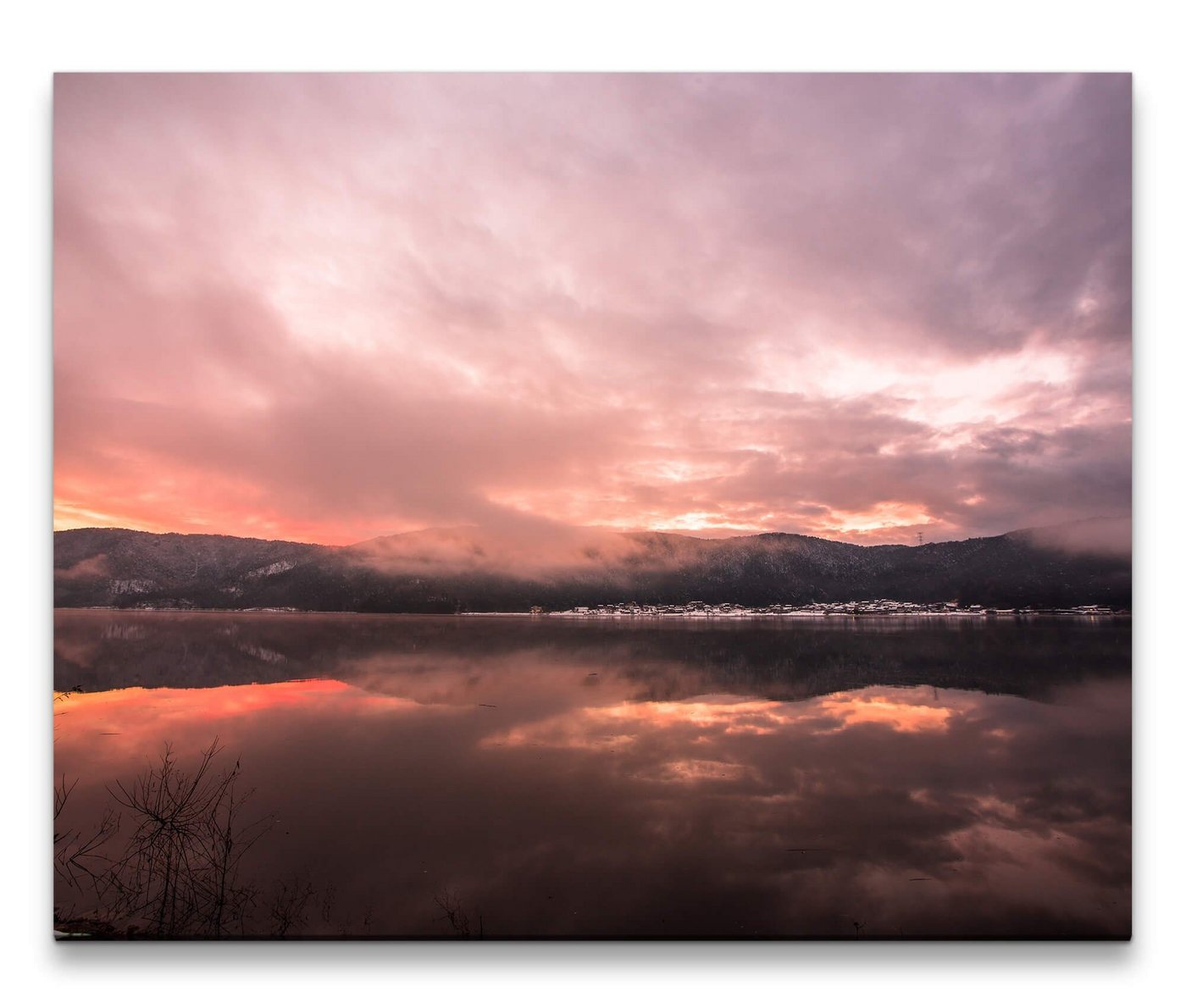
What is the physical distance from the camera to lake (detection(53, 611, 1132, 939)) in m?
3.09

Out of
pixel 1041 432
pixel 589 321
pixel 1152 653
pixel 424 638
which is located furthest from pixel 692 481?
pixel 424 638

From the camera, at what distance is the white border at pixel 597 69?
303 cm

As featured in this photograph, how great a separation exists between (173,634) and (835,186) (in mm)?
6455

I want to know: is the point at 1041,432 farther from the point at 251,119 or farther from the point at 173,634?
the point at 173,634

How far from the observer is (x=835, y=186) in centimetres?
402

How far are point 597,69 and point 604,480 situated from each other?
2.88 m

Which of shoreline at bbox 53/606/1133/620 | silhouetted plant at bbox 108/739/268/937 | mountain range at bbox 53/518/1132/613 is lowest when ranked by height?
silhouetted plant at bbox 108/739/268/937

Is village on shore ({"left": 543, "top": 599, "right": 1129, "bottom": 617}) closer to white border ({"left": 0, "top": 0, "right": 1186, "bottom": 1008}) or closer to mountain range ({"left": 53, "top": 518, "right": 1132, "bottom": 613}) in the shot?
mountain range ({"left": 53, "top": 518, "right": 1132, "bottom": 613})

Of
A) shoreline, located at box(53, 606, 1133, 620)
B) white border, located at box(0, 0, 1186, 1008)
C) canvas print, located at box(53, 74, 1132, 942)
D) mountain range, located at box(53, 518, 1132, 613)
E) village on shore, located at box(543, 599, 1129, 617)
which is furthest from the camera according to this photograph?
village on shore, located at box(543, 599, 1129, 617)

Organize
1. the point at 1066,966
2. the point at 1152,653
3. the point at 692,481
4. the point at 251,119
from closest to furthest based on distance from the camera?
the point at 1066,966 → the point at 1152,653 → the point at 251,119 → the point at 692,481

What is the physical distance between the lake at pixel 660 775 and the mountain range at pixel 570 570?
0.28 meters

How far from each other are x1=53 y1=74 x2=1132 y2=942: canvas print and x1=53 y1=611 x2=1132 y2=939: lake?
3 centimetres

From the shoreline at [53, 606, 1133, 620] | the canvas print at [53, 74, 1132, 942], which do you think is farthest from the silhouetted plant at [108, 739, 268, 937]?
the shoreline at [53, 606, 1133, 620]

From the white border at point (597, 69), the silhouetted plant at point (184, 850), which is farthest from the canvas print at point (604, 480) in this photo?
the white border at point (597, 69)
